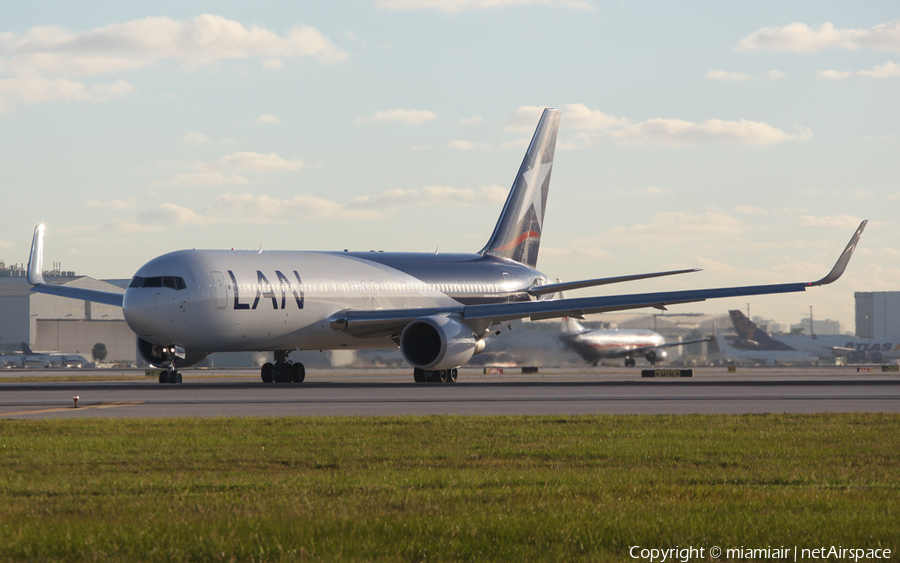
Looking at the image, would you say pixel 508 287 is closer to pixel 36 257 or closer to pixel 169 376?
pixel 169 376

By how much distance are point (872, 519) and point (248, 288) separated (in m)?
27.3

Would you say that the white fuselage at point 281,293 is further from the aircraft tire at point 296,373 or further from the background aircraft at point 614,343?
the background aircraft at point 614,343

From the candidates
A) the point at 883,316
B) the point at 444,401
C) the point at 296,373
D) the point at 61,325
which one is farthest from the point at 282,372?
the point at 883,316

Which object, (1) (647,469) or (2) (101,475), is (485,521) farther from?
(2) (101,475)

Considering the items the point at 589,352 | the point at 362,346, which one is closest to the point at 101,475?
the point at 362,346

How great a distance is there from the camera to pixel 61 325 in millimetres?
105188

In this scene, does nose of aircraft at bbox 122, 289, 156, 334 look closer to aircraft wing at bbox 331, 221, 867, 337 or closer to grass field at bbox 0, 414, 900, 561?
aircraft wing at bbox 331, 221, 867, 337

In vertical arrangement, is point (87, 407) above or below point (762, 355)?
above

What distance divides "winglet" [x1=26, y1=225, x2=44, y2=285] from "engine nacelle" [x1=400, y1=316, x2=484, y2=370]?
14920 mm

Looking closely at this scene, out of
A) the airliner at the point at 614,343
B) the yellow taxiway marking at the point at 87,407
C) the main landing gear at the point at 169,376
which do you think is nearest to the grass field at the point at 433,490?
the yellow taxiway marking at the point at 87,407

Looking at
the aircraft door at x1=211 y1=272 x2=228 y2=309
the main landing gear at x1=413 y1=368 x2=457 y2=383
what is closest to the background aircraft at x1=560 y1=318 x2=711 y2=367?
the main landing gear at x1=413 y1=368 x2=457 y2=383

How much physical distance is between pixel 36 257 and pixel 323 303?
12017 millimetres

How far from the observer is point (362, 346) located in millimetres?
38781

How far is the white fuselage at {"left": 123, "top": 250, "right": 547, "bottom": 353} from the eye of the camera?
32406 mm
